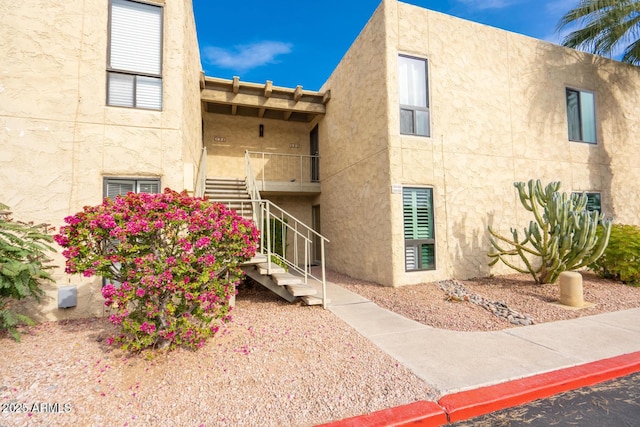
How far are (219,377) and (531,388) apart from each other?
9.97 feet

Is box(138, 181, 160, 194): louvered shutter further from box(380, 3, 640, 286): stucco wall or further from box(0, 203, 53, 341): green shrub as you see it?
box(380, 3, 640, 286): stucco wall

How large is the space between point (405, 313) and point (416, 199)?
3.00m

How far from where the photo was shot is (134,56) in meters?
5.39

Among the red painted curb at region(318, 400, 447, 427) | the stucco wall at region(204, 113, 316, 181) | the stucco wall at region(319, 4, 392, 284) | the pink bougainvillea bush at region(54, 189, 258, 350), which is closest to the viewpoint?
the red painted curb at region(318, 400, 447, 427)

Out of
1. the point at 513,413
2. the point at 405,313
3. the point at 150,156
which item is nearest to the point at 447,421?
the point at 513,413

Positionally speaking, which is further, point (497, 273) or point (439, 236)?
point (497, 273)

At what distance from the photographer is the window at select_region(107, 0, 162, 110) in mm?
5273

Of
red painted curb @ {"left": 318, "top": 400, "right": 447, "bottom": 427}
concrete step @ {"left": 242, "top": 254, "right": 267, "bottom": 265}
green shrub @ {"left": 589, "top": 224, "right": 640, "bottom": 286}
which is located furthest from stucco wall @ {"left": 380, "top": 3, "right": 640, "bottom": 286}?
red painted curb @ {"left": 318, "top": 400, "right": 447, "bottom": 427}

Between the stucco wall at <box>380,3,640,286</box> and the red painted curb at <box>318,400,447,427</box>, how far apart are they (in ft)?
13.9

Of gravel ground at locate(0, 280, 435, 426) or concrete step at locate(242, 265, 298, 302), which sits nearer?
gravel ground at locate(0, 280, 435, 426)

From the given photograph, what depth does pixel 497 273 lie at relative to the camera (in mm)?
7574

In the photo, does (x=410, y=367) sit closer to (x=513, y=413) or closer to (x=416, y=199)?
(x=513, y=413)

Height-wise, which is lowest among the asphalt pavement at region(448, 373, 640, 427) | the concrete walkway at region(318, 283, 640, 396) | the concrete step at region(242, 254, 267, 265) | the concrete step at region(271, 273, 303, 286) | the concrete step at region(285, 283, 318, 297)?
the asphalt pavement at region(448, 373, 640, 427)

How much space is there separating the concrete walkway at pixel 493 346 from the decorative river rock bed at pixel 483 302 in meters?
0.30
